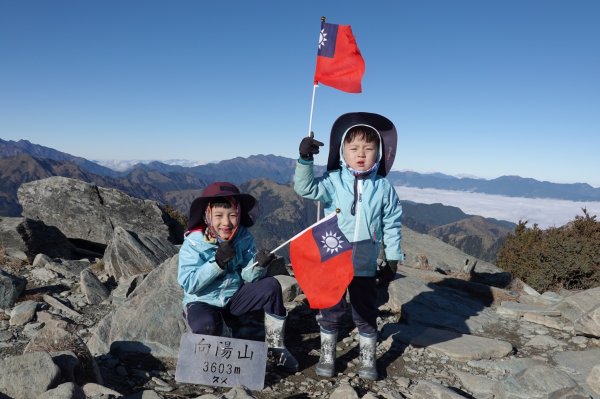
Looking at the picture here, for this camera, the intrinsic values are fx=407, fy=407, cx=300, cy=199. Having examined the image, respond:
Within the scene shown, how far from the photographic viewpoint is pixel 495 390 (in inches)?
200

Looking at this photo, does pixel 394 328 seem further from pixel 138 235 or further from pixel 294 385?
pixel 138 235

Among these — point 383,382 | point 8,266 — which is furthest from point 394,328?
point 8,266

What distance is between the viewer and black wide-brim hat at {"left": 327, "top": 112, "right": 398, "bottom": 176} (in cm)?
551

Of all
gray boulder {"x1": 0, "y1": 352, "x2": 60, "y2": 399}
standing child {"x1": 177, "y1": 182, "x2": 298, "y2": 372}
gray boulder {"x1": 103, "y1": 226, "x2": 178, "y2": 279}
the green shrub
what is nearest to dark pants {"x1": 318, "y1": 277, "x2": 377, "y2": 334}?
standing child {"x1": 177, "y1": 182, "x2": 298, "y2": 372}

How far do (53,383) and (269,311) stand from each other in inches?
101

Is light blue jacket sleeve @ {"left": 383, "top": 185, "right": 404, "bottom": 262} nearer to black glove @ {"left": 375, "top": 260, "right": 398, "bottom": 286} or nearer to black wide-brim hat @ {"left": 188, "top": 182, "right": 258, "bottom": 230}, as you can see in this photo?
black glove @ {"left": 375, "top": 260, "right": 398, "bottom": 286}

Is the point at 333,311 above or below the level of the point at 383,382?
above

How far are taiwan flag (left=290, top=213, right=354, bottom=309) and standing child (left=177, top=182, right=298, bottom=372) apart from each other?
461 millimetres

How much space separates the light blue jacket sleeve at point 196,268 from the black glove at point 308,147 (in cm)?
174

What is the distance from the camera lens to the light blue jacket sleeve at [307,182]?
16.2 ft

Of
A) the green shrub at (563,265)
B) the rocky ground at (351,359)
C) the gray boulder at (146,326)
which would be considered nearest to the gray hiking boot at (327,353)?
the rocky ground at (351,359)

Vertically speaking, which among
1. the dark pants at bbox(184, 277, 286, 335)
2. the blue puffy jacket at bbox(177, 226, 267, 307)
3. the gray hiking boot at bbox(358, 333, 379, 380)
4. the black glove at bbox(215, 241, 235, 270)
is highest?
the black glove at bbox(215, 241, 235, 270)

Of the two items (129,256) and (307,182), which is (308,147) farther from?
(129,256)

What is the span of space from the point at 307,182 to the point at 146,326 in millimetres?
3206
